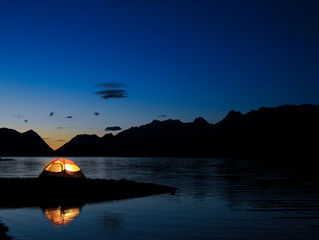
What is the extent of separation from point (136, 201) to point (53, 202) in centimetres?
678

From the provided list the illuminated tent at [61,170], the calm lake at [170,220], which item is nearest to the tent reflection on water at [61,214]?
the calm lake at [170,220]

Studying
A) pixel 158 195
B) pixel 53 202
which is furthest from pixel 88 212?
pixel 158 195

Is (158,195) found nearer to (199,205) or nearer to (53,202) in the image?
(199,205)

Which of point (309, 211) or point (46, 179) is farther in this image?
point (46, 179)

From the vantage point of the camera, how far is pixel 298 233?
19.2 meters

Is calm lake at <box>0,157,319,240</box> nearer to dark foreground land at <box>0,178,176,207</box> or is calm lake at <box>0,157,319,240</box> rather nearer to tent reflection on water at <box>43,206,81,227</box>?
tent reflection on water at <box>43,206,81,227</box>

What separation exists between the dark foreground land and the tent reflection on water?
269 centimetres

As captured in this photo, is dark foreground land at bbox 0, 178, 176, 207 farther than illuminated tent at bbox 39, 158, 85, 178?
No

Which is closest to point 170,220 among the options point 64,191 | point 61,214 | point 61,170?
point 61,214

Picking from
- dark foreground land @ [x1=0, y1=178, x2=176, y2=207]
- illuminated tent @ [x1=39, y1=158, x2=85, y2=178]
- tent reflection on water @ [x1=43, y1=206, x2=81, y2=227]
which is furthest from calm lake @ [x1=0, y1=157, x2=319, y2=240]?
illuminated tent @ [x1=39, y1=158, x2=85, y2=178]

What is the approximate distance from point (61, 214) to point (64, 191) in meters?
8.79

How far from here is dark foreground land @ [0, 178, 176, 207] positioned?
30.3 meters

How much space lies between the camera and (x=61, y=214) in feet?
80.6

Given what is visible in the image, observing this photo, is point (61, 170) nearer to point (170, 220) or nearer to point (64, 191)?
point (64, 191)
